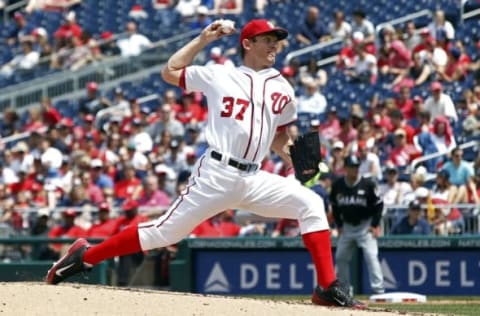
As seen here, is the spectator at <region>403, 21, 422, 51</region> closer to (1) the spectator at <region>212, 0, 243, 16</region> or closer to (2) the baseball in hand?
(1) the spectator at <region>212, 0, 243, 16</region>

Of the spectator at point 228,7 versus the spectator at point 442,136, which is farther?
the spectator at point 228,7

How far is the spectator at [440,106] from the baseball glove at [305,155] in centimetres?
817

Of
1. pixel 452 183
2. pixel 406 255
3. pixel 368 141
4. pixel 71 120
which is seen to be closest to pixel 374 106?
pixel 368 141

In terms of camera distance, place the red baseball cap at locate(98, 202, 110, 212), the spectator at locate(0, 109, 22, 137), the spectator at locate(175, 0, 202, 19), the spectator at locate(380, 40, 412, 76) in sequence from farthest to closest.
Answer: the spectator at locate(175, 0, 202, 19) → the spectator at locate(0, 109, 22, 137) → the spectator at locate(380, 40, 412, 76) → the red baseball cap at locate(98, 202, 110, 212)

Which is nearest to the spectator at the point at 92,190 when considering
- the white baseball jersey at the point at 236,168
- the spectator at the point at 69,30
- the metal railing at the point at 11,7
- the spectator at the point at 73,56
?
the spectator at the point at 73,56

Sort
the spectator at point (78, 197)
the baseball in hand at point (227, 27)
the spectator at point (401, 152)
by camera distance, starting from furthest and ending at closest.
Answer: the spectator at point (78, 197) < the spectator at point (401, 152) < the baseball in hand at point (227, 27)

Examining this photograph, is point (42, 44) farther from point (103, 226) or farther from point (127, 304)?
point (127, 304)

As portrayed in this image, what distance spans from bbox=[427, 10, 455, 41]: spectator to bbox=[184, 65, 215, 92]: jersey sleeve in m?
10.2

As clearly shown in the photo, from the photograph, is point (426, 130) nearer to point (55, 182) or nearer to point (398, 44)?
point (398, 44)

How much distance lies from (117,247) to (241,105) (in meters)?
1.23

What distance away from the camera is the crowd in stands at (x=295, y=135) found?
15773 millimetres


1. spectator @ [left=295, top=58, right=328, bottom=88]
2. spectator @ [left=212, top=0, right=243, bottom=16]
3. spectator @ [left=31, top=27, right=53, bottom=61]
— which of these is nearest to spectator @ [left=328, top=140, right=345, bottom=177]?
spectator @ [left=295, top=58, right=328, bottom=88]

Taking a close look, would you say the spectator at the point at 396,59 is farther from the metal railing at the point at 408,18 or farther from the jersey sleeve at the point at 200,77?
the jersey sleeve at the point at 200,77

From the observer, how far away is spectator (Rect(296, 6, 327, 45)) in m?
20.5
